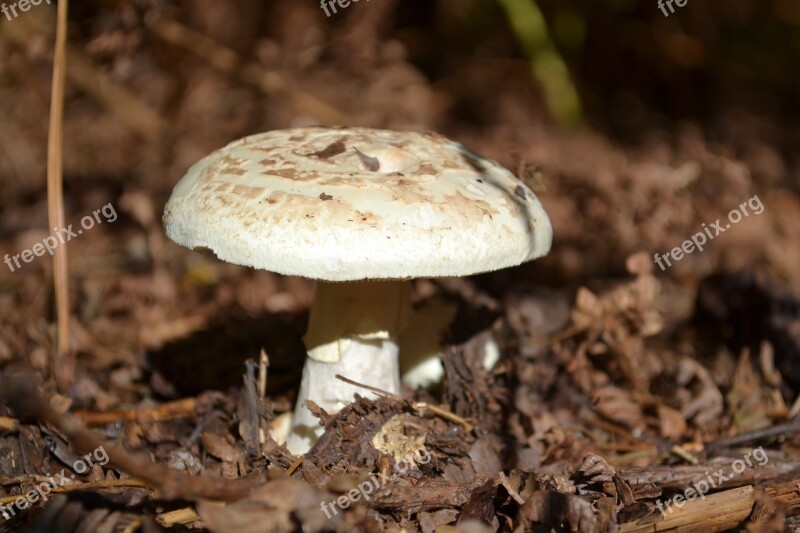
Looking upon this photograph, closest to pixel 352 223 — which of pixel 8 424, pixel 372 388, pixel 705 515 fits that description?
pixel 372 388

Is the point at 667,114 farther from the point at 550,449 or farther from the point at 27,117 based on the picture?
the point at 27,117

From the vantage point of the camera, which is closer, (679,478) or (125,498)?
(125,498)

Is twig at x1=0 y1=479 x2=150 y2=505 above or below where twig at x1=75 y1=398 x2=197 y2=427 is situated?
above

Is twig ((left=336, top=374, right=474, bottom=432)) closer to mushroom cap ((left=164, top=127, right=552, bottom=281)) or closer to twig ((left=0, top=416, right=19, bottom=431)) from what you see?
mushroom cap ((left=164, top=127, right=552, bottom=281))

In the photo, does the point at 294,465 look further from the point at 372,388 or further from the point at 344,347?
the point at 344,347

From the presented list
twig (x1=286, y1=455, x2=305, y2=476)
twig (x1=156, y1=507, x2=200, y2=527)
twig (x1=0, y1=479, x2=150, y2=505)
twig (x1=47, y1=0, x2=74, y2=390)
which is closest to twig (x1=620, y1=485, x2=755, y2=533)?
twig (x1=286, y1=455, x2=305, y2=476)

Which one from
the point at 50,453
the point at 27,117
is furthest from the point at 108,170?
the point at 50,453

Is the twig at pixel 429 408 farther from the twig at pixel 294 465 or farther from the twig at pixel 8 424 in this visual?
the twig at pixel 8 424

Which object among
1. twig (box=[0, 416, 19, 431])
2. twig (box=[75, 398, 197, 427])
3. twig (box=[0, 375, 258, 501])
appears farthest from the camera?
twig (box=[75, 398, 197, 427])

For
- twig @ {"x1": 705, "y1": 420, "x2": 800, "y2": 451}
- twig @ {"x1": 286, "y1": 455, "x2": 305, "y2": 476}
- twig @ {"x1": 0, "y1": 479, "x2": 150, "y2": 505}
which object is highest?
twig @ {"x1": 0, "y1": 479, "x2": 150, "y2": 505}
